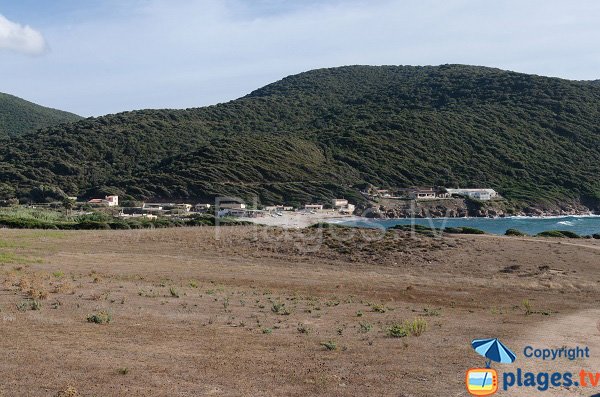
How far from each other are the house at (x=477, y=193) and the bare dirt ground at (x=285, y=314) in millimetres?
63800

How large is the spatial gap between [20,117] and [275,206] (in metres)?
133

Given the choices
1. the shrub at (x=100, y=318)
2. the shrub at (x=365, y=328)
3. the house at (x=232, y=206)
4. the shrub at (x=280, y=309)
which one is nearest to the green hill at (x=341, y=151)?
the house at (x=232, y=206)

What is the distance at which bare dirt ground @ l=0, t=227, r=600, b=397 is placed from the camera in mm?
9336

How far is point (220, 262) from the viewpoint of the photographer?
95.8 feet

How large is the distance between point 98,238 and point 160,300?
854 inches

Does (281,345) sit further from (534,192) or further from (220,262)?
(534,192)

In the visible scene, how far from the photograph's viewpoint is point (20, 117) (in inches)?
7165

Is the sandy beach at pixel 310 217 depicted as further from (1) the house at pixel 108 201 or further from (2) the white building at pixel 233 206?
(1) the house at pixel 108 201

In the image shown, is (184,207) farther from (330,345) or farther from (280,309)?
(330,345)

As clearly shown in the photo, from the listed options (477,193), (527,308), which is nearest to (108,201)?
(477,193)

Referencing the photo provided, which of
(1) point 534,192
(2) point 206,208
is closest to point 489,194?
(1) point 534,192

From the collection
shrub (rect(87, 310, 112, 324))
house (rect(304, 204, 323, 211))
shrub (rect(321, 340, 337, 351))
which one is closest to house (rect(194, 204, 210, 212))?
house (rect(304, 204, 323, 211))

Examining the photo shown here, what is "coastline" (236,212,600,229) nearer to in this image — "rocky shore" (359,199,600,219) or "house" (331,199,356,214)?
"rocky shore" (359,199,600,219)

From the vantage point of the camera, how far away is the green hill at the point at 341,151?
94062mm
